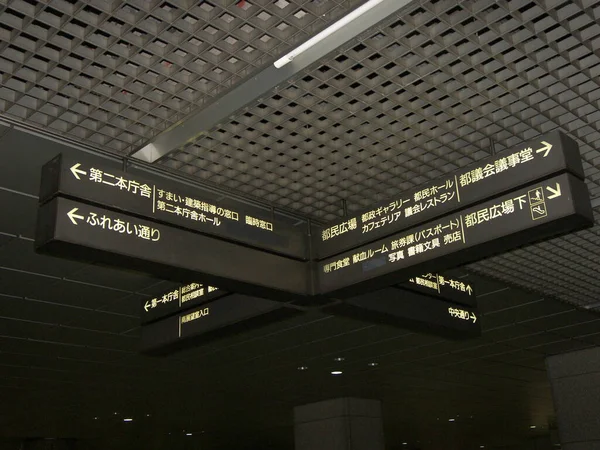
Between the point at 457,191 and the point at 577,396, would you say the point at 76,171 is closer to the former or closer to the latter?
the point at 457,191

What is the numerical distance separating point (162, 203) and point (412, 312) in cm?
260

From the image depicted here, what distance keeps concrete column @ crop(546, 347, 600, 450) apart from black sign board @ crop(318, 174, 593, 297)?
836 centimetres

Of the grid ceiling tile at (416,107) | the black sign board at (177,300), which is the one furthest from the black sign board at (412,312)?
the black sign board at (177,300)

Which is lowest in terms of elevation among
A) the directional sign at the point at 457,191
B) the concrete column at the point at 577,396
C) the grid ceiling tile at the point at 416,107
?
the concrete column at the point at 577,396

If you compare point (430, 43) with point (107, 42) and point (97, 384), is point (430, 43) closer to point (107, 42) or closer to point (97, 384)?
point (107, 42)

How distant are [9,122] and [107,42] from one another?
1192 mm

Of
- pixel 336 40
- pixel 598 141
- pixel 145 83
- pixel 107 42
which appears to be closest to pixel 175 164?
pixel 145 83

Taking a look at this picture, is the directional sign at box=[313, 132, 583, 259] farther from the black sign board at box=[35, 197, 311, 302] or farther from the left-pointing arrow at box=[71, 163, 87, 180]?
the left-pointing arrow at box=[71, 163, 87, 180]

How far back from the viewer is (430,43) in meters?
4.60

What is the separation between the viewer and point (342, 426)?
1555cm

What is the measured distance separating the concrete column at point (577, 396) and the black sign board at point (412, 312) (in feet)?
20.8

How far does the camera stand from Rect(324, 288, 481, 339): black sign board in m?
5.95

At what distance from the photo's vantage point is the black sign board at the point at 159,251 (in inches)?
168

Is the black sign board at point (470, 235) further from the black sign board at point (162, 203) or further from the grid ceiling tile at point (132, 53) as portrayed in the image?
the grid ceiling tile at point (132, 53)
